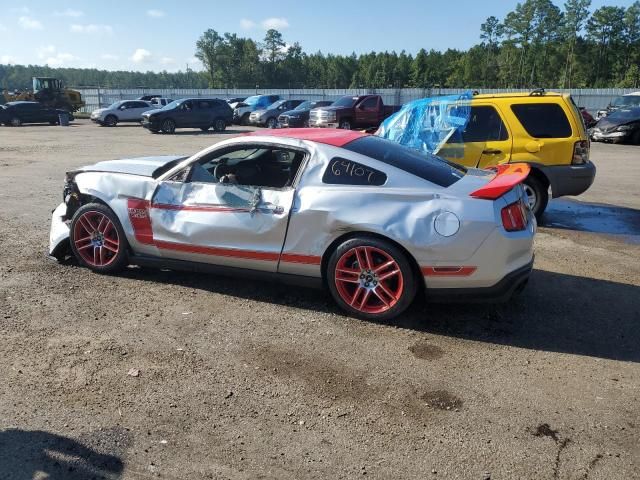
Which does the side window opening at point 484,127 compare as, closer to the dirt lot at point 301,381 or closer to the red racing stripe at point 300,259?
the dirt lot at point 301,381

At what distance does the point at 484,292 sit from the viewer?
4367mm

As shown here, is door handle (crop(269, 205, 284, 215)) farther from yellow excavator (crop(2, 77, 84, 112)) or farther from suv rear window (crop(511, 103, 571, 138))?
yellow excavator (crop(2, 77, 84, 112))

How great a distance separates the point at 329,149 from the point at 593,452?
9.65ft

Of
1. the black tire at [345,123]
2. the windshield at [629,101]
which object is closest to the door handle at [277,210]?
the black tire at [345,123]

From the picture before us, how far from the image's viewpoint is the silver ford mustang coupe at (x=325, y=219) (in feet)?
14.1

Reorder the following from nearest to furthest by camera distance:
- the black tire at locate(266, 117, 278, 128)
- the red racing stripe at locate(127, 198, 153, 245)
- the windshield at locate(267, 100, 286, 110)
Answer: the red racing stripe at locate(127, 198, 153, 245) → the black tire at locate(266, 117, 278, 128) → the windshield at locate(267, 100, 286, 110)

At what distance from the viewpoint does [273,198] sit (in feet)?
15.7

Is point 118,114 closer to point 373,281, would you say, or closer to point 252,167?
point 252,167

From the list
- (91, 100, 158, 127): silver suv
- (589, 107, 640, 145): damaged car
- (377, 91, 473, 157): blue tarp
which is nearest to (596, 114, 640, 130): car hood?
(589, 107, 640, 145): damaged car

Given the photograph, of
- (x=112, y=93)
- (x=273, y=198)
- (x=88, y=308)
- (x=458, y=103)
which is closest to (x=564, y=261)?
(x=458, y=103)

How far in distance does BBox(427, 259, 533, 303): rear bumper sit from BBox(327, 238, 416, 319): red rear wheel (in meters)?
0.21

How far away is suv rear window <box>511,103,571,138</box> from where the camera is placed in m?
7.94

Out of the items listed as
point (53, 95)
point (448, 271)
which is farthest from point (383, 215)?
point (53, 95)

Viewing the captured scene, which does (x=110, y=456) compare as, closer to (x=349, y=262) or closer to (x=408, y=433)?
(x=408, y=433)
